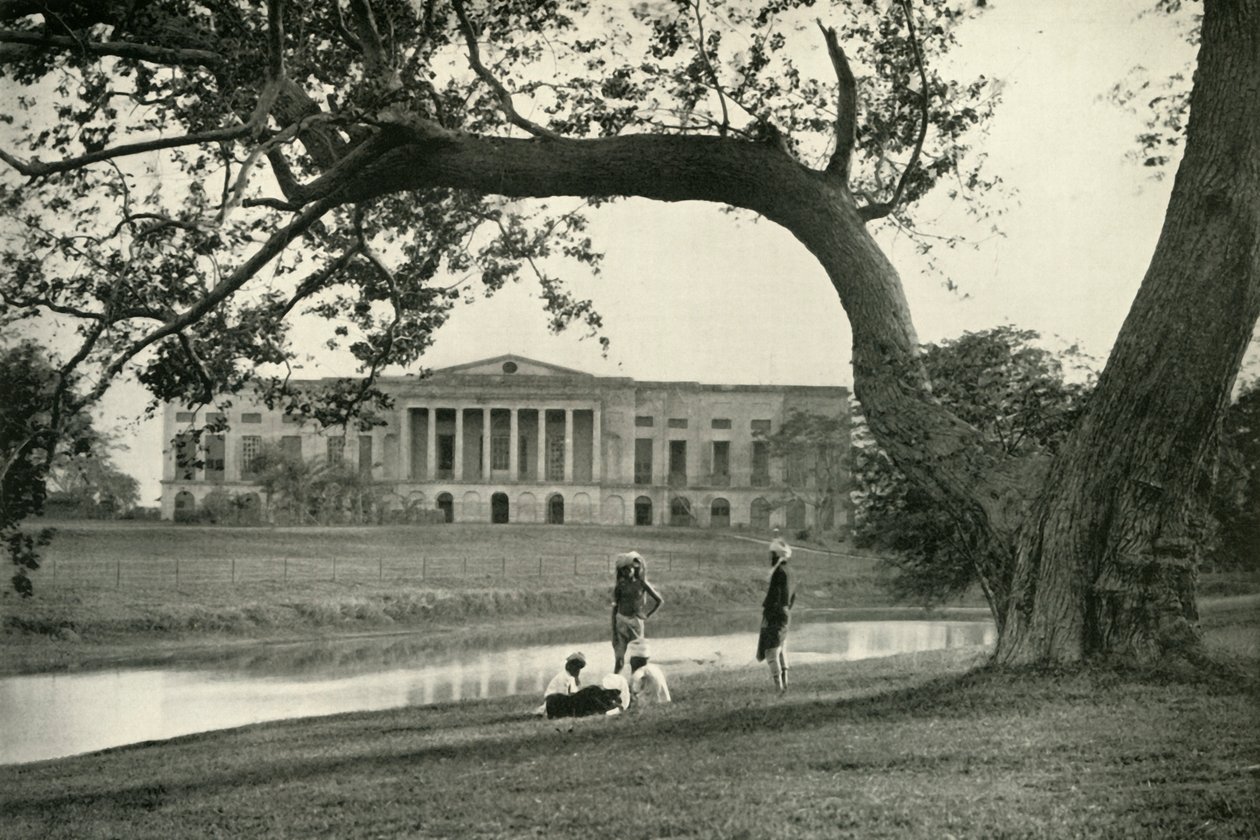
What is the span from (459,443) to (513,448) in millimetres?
3048

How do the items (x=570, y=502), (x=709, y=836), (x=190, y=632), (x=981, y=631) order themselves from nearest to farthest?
1. (x=709, y=836)
2. (x=190, y=632)
3. (x=981, y=631)
4. (x=570, y=502)

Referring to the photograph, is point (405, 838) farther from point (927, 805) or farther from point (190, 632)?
point (190, 632)

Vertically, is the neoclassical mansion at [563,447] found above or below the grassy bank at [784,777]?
above

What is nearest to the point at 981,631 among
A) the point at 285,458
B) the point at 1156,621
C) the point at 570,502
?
the point at 1156,621

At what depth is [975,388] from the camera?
11.7m

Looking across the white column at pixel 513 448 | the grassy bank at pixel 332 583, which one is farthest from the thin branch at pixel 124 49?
the white column at pixel 513 448

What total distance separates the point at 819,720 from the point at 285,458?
38423mm

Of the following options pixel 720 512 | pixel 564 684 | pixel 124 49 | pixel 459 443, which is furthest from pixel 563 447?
pixel 124 49

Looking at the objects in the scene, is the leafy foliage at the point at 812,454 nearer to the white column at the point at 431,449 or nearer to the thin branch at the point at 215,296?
the white column at the point at 431,449

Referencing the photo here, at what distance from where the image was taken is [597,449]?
6762 centimetres

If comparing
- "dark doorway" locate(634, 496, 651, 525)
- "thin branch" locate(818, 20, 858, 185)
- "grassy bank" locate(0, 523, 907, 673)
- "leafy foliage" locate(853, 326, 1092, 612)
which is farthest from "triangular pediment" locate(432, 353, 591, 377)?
"thin branch" locate(818, 20, 858, 185)

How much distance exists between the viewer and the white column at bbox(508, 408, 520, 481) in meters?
69.1

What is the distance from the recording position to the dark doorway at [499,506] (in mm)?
68750

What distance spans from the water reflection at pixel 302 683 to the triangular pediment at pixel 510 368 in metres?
42.7
